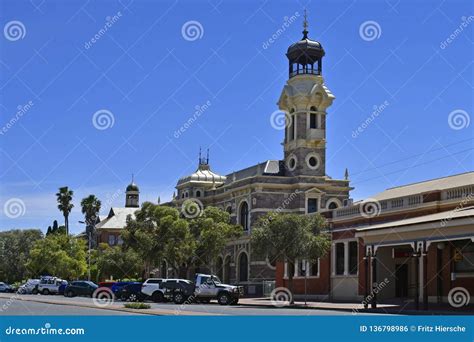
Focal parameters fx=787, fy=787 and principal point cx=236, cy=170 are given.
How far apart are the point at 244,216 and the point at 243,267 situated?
5822 millimetres

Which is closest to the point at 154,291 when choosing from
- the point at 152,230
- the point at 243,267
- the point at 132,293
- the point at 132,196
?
the point at 132,293

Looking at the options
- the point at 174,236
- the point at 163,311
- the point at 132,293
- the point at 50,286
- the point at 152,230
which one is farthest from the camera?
the point at 50,286

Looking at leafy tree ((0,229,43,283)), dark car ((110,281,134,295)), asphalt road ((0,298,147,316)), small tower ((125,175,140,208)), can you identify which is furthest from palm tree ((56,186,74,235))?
asphalt road ((0,298,147,316))

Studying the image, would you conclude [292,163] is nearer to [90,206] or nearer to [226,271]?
[226,271]

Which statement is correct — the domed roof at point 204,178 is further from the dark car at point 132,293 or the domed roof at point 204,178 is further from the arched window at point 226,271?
the dark car at point 132,293

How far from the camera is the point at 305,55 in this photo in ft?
258

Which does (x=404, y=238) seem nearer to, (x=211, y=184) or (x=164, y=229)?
(x=164, y=229)

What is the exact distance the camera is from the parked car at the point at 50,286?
68875 mm

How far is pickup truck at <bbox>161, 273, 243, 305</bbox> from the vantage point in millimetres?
47031

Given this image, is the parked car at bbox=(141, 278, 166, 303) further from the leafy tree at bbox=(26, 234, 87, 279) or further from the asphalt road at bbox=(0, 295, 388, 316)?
A: the leafy tree at bbox=(26, 234, 87, 279)

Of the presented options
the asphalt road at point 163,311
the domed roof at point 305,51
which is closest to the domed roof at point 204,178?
the domed roof at point 305,51

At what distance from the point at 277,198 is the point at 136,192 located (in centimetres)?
7473

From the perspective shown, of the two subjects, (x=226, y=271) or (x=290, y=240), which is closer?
(x=290, y=240)

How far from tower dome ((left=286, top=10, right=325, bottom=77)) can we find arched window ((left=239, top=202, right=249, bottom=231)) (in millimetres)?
14398
